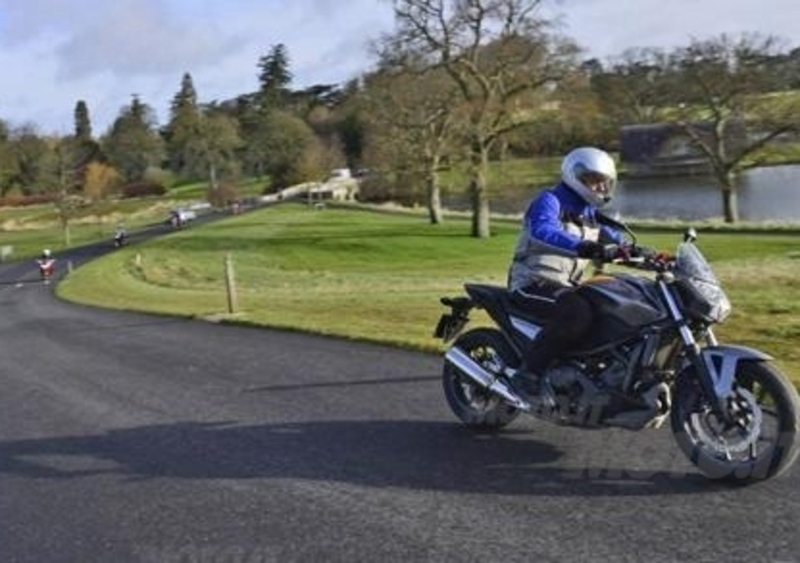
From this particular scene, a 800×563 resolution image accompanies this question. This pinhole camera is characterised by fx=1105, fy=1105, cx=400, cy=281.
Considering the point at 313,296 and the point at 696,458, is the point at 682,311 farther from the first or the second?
the point at 313,296

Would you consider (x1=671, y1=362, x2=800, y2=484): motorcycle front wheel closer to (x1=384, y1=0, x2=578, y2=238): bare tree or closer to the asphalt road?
the asphalt road

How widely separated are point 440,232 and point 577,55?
13.0 metres

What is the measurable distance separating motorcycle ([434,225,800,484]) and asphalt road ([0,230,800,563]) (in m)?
0.23

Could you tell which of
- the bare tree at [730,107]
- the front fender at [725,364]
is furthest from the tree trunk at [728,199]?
the front fender at [725,364]

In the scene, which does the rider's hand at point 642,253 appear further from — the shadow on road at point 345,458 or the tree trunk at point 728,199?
the tree trunk at point 728,199

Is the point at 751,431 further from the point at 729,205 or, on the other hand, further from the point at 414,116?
the point at 414,116

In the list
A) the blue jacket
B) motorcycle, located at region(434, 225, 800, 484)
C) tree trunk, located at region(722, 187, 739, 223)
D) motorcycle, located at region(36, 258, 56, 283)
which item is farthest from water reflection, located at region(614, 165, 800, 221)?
motorcycle, located at region(434, 225, 800, 484)

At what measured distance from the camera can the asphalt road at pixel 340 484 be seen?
5367 mm

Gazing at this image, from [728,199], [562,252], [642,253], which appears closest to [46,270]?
[728,199]

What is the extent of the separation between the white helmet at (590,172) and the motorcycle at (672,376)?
0.27m

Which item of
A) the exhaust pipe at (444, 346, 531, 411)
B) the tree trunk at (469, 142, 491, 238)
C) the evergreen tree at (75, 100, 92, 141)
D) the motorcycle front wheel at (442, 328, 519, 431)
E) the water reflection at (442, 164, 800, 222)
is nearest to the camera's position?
the exhaust pipe at (444, 346, 531, 411)

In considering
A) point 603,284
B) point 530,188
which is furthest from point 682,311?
point 530,188

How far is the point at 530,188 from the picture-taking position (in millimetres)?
80125

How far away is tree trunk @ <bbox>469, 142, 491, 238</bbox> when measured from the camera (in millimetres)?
55281
